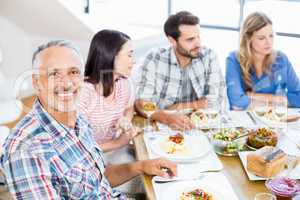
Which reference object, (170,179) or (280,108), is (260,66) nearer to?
(280,108)

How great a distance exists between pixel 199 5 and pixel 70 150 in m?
5.16

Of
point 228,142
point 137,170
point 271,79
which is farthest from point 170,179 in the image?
point 271,79

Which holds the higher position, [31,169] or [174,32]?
[174,32]

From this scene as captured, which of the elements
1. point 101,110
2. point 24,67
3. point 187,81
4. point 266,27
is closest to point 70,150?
point 101,110

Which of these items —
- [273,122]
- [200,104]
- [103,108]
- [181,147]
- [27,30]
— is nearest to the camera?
[181,147]

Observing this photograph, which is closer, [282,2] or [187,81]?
[187,81]

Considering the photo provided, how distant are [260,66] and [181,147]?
1059mm

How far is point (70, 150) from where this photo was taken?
144 cm

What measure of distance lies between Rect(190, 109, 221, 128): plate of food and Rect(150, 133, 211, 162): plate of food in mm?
126

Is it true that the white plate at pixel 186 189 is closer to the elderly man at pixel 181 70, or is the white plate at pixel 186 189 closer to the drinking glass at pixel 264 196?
the drinking glass at pixel 264 196

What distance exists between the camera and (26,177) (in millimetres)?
1275

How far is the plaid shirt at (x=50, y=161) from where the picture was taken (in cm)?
128

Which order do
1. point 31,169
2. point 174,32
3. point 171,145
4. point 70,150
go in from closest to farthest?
point 31,169 < point 70,150 < point 171,145 < point 174,32

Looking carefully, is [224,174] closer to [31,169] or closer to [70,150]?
[70,150]
